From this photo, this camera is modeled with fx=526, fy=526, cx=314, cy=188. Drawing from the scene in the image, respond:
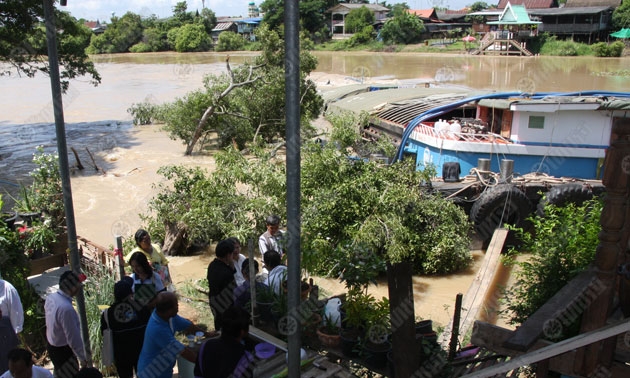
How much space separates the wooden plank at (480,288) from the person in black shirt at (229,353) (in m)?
3.09

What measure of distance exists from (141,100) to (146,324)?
100 ft

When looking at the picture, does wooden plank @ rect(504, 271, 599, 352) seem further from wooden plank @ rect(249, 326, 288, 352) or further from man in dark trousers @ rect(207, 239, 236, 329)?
man in dark trousers @ rect(207, 239, 236, 329)

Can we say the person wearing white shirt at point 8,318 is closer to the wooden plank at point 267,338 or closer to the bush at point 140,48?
the wooden plank at point 267,338

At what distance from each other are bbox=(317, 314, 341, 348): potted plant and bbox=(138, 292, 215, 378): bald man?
3.30 ft

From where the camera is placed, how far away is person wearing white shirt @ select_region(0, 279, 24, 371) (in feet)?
14.1

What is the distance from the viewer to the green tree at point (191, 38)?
6116cm

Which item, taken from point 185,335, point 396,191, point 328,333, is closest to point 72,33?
point 396,191

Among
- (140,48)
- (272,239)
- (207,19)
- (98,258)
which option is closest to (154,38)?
(140,48)

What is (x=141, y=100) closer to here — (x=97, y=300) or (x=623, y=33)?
(x=97, y=300)

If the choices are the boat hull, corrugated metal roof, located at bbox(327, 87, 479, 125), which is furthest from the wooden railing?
corrugated metal roof, located at bbox(327, 87, 479, 125)

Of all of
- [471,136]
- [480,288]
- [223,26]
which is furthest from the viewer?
[223,26]

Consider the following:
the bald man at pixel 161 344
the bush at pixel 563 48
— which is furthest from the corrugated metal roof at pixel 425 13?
the bald man at pixel 161 344

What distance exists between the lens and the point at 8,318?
4.40 meters

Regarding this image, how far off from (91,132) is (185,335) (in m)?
21.6
